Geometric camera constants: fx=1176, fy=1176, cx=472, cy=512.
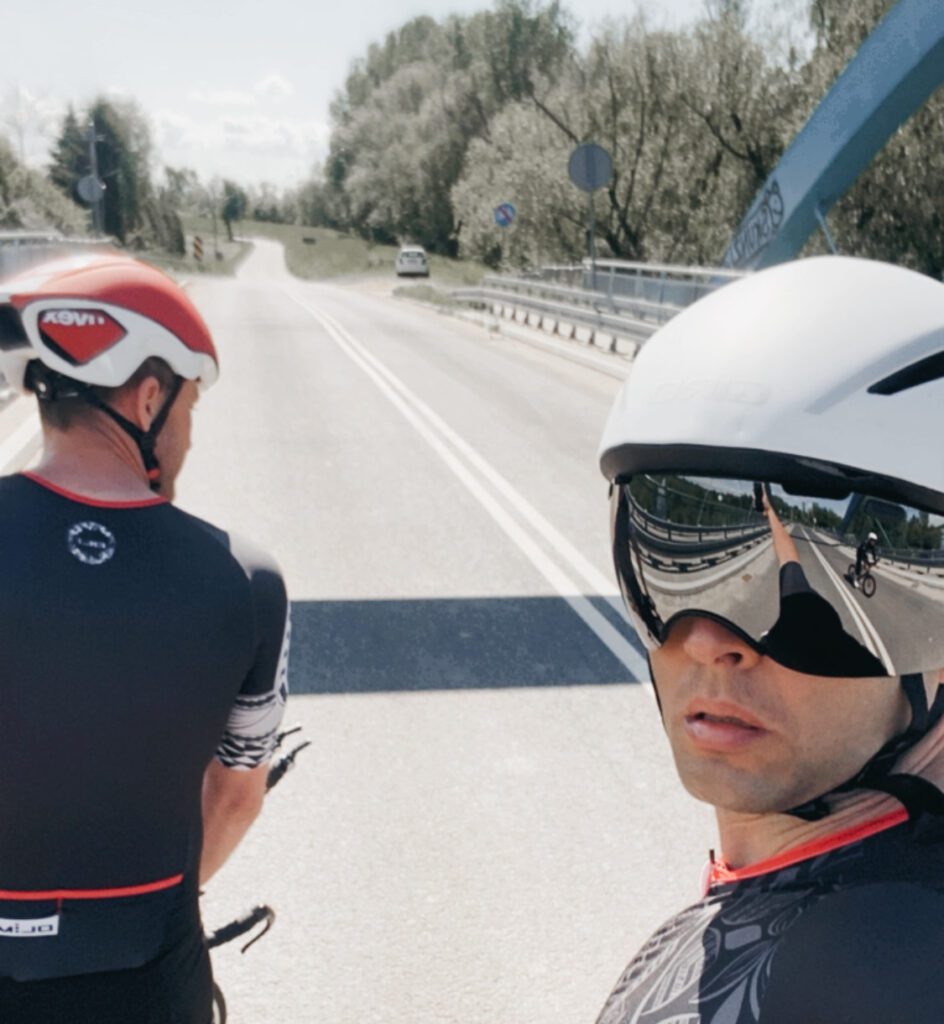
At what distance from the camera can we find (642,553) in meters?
1.63

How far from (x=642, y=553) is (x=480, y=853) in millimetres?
2898

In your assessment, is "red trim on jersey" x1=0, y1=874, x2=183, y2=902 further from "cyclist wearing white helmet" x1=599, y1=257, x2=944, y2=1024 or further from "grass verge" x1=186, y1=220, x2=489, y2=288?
"grass verge" x1=186, y1=220, x2=489, y2=288

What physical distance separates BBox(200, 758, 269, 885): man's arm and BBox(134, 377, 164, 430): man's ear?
2.13 ft

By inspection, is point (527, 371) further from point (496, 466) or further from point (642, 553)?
point (642, 553)

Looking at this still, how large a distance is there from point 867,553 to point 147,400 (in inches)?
50.4

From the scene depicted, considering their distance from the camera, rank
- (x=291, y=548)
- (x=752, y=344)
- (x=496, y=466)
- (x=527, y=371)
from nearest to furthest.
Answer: (x=752, y=344), (x=291, y=548), (x=496, y=466), (x=527, y=371)

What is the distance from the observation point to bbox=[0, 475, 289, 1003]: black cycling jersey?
1.85 metres

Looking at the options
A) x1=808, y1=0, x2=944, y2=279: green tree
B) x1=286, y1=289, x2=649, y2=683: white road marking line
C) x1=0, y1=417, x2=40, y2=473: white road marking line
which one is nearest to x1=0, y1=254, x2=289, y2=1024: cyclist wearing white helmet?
x1=286, y1=289, x2=649, y2=683: white road marking line

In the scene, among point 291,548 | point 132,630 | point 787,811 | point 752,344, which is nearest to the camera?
point 787,811

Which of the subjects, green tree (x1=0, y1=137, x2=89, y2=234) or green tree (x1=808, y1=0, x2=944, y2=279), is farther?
green tree (x1=0, y1=137, x2=89, y2=234)

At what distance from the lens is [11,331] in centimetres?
206

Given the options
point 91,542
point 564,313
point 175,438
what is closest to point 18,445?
point 175,438

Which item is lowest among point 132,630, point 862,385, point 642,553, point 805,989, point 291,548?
point 291,548

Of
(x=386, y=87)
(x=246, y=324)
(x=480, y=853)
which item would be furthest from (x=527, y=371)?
(x=386, y=87)
